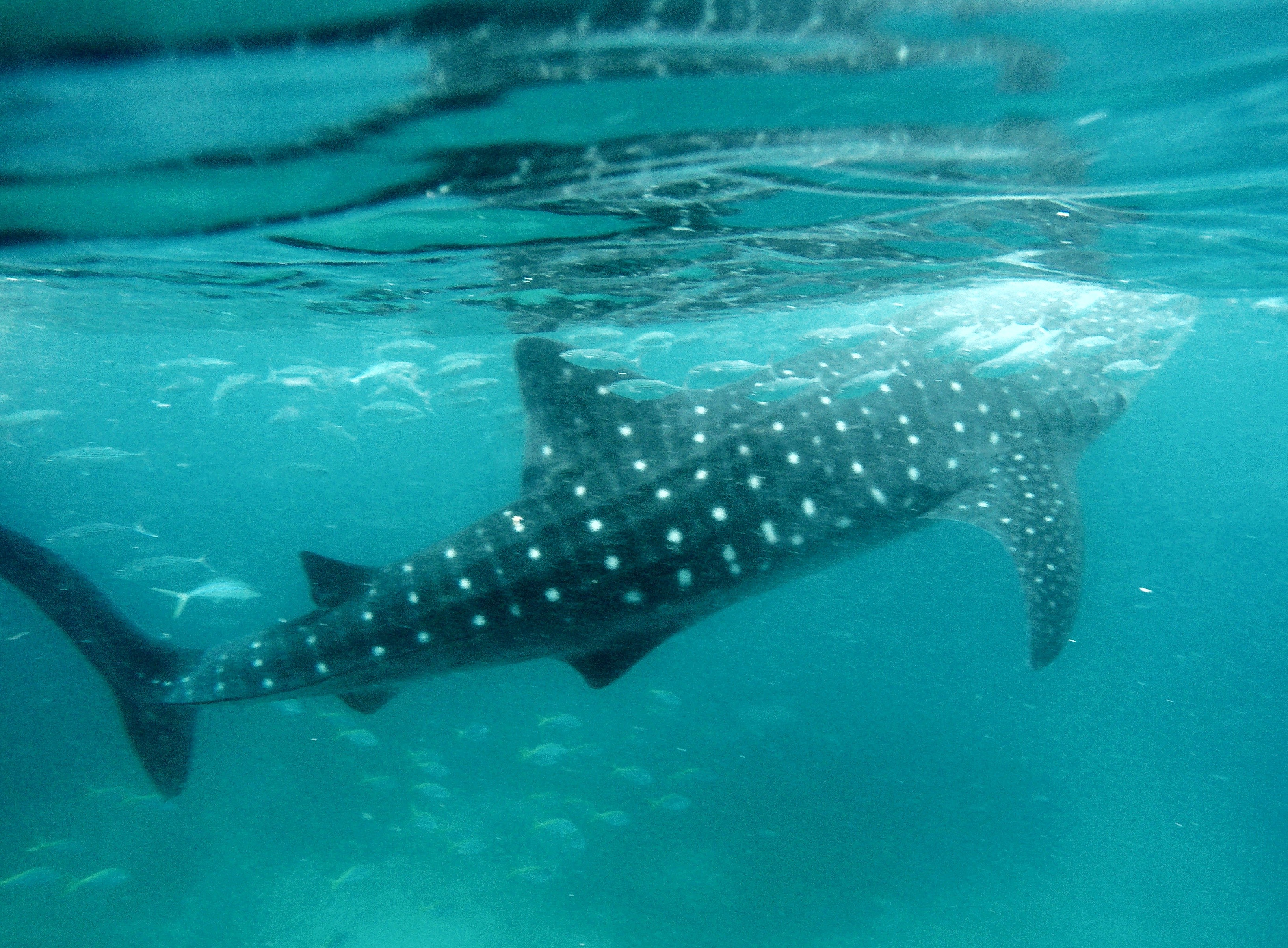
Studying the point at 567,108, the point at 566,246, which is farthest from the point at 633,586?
the point at 566,246

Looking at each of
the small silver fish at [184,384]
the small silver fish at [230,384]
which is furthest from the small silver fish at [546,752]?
the small silver fish at [184,384]

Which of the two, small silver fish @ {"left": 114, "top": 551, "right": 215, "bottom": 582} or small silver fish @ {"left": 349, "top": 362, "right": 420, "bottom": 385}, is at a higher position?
small silver fish @ {"left": 349, "top": 362, "right": 420, "bottom": 385}

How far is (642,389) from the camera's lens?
634cm

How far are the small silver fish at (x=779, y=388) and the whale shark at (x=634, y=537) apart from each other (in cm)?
2

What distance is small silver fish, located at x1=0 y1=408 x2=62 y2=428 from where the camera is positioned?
1257 centimetres

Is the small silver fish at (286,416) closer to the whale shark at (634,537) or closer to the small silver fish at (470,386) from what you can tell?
the small silver fish at (470,386)

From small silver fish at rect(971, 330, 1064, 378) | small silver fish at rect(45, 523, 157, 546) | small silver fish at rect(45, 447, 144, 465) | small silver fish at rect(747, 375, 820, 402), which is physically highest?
small silver fish at rect(747, 375, 820, 402)

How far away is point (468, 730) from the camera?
38.7 ft

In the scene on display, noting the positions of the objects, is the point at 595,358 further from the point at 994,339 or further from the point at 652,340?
the point at 994,339

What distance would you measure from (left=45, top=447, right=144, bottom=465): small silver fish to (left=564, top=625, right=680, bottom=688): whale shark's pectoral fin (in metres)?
10.2

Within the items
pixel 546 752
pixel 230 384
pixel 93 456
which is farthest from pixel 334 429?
pixel 546 752

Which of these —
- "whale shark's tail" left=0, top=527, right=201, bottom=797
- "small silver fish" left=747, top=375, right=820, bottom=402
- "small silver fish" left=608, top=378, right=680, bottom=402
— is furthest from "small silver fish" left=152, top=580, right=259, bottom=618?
"small silver fish" left=747, top=375, right=820, bottom=402

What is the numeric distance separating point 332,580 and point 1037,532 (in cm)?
570

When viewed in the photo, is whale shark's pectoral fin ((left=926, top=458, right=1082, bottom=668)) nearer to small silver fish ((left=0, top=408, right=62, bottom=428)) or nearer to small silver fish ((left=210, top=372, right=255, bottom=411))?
small silver fish ((left=210, top=372, right=255, bottom=411))
